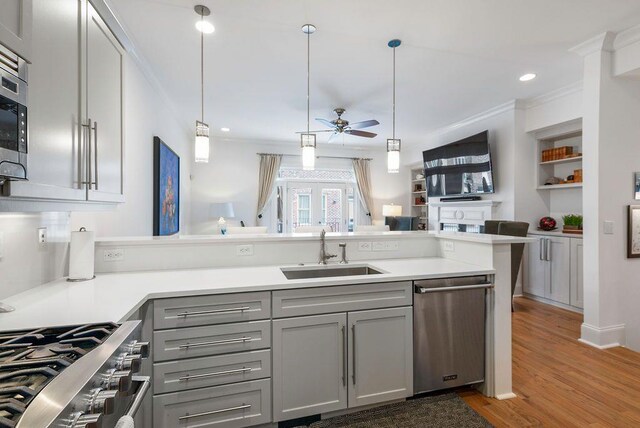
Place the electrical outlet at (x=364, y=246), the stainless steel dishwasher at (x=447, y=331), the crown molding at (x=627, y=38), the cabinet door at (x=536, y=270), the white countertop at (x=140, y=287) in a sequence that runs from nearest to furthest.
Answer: the white countertop at (x=140, y=287) → the stainless steel dishwasher at (x=447, y=331) → the electrical outlet at (x=364, y=246) → the crown molding at (x=627, y=38) → the cabinet door at (x=536, y=270)

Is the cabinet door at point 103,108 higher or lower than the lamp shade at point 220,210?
higher

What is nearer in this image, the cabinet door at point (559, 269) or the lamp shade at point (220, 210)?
the cabinet door at point (559, 269)

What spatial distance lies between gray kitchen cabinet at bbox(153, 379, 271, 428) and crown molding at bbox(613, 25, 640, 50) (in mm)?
3996

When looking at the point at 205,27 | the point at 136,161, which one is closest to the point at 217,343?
the point at 136,161

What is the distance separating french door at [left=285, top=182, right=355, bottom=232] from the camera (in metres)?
6.90

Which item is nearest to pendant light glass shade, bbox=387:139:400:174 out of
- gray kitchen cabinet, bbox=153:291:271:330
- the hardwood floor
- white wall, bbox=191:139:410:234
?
gray kitchen cabinet, bbox=153:291:271:330

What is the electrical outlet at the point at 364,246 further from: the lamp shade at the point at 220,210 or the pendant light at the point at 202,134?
the lamp shade at the point at 220,210

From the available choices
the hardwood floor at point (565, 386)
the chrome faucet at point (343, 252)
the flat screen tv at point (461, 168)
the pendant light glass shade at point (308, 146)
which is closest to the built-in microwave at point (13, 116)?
the pendant light glass shade at point (308, 146)

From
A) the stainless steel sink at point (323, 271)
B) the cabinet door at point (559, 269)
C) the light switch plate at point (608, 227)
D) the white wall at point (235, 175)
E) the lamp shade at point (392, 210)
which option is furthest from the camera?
the lamp shade at point (392, 210)

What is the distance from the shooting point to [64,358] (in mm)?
855

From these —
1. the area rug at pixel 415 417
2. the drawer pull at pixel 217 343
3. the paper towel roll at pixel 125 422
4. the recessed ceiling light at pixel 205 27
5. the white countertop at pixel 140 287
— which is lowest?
the area rug at pixel 415 417

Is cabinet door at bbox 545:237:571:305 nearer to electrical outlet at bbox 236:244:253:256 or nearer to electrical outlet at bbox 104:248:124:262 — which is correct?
electrical outlet at bbox 236:244:253:256

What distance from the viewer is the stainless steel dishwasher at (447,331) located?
194cm

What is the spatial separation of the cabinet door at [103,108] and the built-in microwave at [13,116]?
453mm
